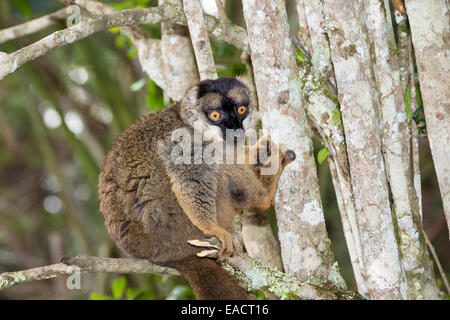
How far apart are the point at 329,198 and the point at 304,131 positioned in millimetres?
4249

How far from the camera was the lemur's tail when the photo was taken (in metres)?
3.04

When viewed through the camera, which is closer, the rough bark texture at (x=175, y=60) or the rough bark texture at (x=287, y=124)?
the rough bark texture at (x=287, y=124)

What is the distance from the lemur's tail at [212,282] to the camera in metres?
3.04

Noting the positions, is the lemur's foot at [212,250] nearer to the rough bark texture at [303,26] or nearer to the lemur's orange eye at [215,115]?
the lemur's orange eye at [215,115]

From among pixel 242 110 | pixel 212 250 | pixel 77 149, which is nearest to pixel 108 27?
pixel 242 110

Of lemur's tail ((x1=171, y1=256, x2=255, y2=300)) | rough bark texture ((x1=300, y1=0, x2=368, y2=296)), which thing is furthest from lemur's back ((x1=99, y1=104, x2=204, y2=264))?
rough bark texture ((x1=300, y1=0, x2=368, y2=296))

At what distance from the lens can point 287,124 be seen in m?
2.94

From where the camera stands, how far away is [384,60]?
299cm

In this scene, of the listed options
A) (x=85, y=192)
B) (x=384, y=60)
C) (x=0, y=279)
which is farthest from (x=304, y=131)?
(x=85, y=192)

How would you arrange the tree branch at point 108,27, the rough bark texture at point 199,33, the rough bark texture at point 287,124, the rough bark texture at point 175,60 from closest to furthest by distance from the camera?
1. the tree branch at point 108,27
2. the rough bark texture at point 287,124
3. the rough bark texture at point 199,33
4. the rough bark texture at point 175,60

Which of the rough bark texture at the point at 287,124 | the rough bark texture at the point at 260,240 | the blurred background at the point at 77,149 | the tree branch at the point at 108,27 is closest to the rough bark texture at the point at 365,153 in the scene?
the rough bark texture at the point at 287,124

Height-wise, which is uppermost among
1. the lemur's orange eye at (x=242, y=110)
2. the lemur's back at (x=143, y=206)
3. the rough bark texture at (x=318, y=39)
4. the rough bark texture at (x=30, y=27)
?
the rough bark texture at (x=30, y=27)

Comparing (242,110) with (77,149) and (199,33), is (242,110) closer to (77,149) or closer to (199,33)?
(199,33)
